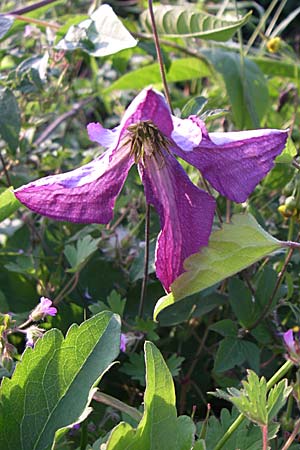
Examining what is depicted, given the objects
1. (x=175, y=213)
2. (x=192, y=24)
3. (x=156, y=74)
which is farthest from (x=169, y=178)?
(x=156, y=74)

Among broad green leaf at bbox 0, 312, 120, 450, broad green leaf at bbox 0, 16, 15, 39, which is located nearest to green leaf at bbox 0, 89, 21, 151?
broad green leaf at bbox 0, 16, 15, 39

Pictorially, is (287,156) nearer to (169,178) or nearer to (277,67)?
(169,178)

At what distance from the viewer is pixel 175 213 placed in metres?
0.66

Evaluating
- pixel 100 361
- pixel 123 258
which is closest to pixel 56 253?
pixel 123 258

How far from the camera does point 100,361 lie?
0.58 m

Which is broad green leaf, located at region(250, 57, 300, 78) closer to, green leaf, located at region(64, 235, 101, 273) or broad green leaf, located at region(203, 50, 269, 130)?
broad green leaf, located at region(203, 50, 269, 130)

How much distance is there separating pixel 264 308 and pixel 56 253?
12.9 inches

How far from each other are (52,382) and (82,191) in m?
0.16

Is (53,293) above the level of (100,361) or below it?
below

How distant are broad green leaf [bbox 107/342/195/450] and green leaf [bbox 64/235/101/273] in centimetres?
32

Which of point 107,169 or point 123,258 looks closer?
point 107,169

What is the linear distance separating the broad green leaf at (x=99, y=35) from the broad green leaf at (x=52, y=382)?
0.43m

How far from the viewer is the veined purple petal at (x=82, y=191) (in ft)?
2.07

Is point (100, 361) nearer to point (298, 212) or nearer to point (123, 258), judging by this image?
point (298, 212)
